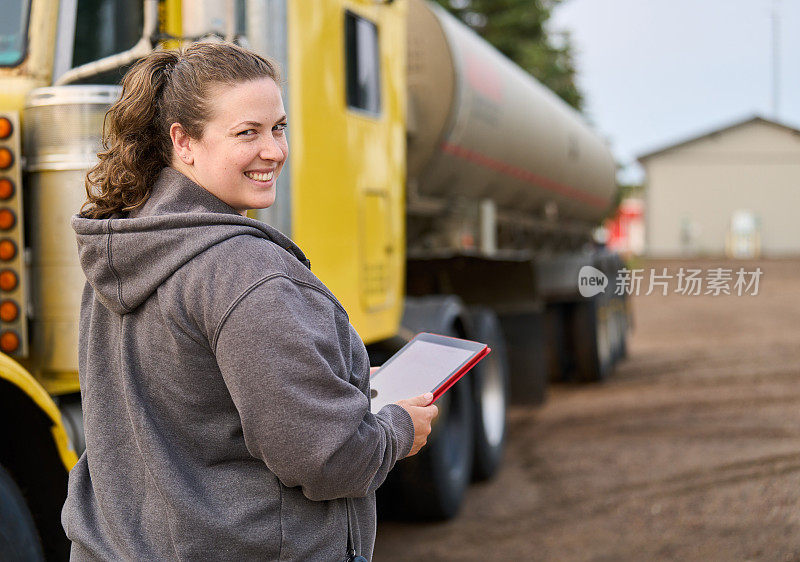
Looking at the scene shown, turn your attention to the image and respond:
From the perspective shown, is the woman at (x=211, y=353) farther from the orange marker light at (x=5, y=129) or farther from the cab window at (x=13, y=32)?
the cab window at (x=13, y=32)

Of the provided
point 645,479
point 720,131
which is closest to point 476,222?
point 645,479

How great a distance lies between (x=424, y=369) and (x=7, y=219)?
1.72 meters

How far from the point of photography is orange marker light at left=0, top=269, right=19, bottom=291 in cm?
318

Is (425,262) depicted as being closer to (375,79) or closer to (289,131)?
(375,79)

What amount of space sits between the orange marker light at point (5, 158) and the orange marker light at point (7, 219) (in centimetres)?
14

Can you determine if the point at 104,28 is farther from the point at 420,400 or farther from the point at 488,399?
the point at 488,399

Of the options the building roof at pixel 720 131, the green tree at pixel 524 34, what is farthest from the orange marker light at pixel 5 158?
the building roof at pixel 720 131

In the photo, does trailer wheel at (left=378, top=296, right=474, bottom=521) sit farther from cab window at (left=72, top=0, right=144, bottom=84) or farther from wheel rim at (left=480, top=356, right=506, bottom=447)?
cab window at (left=72, top=0, right=144, bottom=84)

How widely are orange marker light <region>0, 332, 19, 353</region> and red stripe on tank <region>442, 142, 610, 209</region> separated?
4181 mm

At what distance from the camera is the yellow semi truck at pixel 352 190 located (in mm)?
3178

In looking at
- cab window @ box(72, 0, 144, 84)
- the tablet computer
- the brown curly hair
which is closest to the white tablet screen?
the tablet computer

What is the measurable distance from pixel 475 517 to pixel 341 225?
2.28 meters

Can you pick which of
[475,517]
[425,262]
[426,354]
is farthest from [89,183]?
[425,262]

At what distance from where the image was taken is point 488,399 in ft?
24.1
